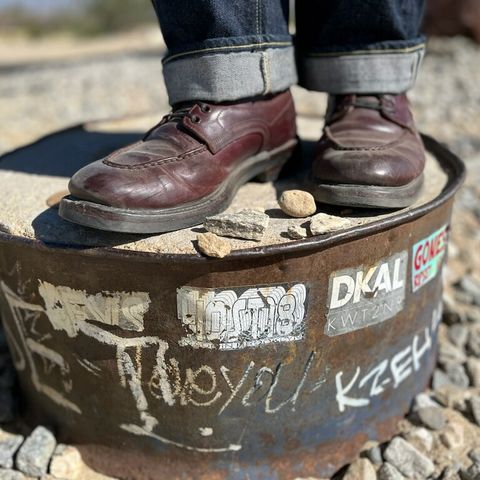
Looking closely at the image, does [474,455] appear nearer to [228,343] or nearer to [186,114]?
[228,343]

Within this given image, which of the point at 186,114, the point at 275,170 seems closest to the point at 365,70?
the point at 275,170

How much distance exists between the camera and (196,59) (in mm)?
1477

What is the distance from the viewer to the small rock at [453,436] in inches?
68.3

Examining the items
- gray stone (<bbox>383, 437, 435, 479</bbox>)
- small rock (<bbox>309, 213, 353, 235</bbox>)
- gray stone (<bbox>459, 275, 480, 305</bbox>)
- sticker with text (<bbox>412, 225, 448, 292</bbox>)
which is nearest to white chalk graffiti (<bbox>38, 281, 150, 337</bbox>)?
small rock (<bbox>309, 213, 353, 235</bbox>)

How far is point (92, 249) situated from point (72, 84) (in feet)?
17.4

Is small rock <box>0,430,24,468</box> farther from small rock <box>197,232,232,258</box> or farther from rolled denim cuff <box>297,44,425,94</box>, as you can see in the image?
rolled denim cuff <box>297,44,425,94</box>

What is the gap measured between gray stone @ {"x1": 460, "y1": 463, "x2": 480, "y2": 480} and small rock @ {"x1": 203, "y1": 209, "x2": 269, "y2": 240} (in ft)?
2.80

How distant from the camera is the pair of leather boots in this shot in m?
1.30

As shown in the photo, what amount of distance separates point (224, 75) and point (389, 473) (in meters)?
1.07

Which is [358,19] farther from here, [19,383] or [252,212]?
[19,383]

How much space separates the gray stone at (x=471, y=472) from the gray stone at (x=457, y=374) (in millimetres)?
369

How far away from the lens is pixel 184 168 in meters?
1.40

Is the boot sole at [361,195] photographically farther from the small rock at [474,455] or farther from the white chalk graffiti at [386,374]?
the small rock at [474,455]

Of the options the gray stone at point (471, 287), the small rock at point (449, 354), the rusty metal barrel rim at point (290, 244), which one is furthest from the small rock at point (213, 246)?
the gray stone at point (471, 287)
